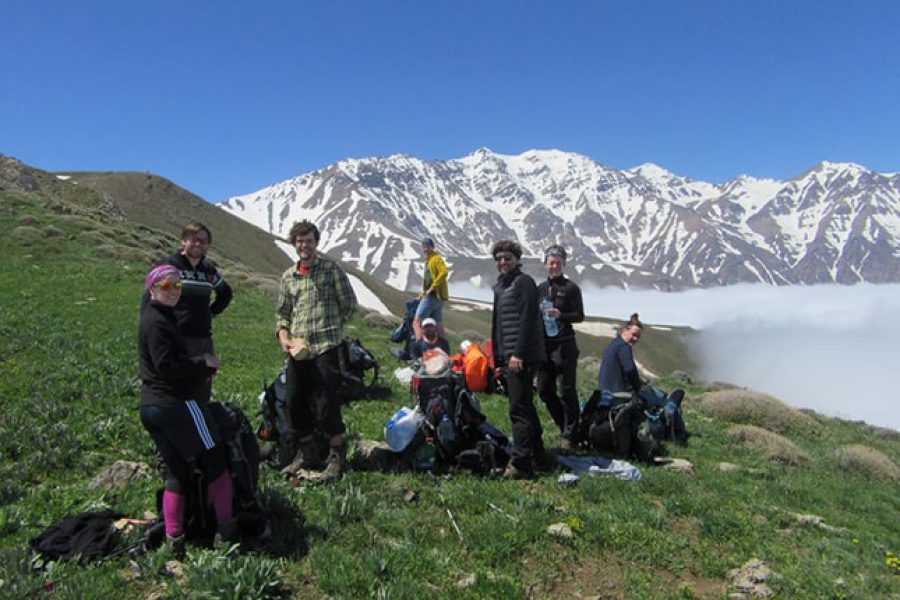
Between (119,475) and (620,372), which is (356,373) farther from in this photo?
(119,475)

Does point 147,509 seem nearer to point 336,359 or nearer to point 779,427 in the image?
point 336,359

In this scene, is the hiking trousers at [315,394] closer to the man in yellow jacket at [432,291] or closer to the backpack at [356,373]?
the backpack at [356,373]

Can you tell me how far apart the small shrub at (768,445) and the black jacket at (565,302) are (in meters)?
5.54

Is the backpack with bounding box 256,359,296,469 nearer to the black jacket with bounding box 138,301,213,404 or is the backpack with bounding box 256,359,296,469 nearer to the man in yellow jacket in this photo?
the black jacket with bounding box 138,301,213,404

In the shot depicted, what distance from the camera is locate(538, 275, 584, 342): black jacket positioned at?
870 cm

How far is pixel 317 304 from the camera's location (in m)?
6.76

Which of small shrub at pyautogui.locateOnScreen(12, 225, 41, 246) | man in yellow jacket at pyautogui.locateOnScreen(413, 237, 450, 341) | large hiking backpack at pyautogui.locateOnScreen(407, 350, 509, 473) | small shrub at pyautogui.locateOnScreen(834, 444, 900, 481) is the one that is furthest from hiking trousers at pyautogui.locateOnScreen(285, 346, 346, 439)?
small shrub at pyautogui.locateOnScreen(12, 225, 41, 246)

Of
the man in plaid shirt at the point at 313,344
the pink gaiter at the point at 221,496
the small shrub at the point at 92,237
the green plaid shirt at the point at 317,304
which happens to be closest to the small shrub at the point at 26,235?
the small shrub at the point at 92,237

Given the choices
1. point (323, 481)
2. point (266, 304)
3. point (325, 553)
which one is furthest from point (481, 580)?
point (266, 304)

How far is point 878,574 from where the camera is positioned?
605cm

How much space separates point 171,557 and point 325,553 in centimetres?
124

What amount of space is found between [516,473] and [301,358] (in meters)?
3.06

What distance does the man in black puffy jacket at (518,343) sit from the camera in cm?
721

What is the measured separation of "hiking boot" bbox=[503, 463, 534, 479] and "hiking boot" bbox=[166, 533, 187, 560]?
379 centimetres
